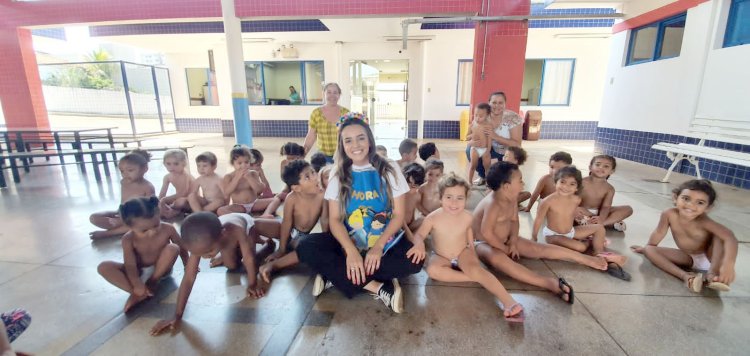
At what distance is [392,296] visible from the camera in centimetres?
186

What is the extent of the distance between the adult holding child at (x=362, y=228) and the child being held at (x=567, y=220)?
117 cm

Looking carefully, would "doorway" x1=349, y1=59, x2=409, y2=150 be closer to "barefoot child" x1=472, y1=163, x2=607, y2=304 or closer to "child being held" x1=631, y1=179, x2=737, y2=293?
"barefoot child" x1=472, y1=163, x2=607, y2=304

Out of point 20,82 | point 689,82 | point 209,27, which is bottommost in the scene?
point 689,82

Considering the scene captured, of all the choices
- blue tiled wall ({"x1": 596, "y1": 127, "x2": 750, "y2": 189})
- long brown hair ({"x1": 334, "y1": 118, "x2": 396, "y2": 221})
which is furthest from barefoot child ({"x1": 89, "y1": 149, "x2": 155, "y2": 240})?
blue tiled wall ({"x1": 596, "y1": 127, "x2": 750, "y2": 189})

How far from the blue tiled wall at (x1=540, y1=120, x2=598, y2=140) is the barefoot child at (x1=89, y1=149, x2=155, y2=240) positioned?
10.4 meters

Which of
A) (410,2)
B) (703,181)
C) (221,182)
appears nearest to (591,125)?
(410,2)

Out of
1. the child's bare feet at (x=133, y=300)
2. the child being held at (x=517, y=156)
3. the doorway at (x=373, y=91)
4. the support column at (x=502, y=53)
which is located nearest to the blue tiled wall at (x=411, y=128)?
the doorway at (x=373, y=91)

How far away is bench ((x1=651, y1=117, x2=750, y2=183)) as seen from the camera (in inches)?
167

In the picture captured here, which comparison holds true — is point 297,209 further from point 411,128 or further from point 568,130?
point 568,130

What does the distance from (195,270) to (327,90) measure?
2440 millimetres

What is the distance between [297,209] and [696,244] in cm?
275

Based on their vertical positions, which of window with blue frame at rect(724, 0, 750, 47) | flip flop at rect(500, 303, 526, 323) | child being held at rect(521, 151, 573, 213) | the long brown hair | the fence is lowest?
flip flop at rect(500, 303, 526, 323)

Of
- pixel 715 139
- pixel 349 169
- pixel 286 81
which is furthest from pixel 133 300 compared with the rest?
pixel 286 81

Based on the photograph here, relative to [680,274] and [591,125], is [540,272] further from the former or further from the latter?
[591,125]
